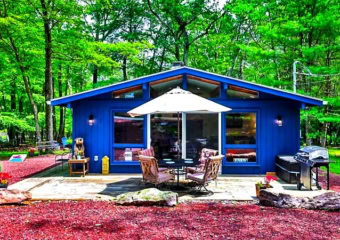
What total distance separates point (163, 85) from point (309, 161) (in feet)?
16.3

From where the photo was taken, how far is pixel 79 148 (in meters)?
8.67

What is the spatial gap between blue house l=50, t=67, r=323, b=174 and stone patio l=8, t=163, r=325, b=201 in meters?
0.68

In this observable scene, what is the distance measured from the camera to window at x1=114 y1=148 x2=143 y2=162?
9008mm

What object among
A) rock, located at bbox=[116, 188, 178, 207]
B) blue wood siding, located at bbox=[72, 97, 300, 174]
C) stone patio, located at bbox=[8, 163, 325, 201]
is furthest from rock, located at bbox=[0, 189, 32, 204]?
blue wood siding, located at bbox=[72, 97, 300, 174]

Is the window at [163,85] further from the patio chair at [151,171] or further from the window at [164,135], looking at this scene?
the patio chair at [151,171]

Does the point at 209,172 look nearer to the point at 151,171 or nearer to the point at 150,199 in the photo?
the point at 151,171

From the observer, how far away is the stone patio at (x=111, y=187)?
6148mm

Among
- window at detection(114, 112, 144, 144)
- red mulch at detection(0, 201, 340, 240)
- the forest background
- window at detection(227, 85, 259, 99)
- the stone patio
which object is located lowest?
red mulch at detection(0, 201, 340, 240)

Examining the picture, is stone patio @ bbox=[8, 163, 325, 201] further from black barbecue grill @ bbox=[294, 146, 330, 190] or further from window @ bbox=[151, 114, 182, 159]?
window @ bbox=[151, 114, 182, 159]

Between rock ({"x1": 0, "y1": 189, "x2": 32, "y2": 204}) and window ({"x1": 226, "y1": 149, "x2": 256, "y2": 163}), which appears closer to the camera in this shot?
rock ({"x1": 0, "y1": 189, "x2": 32, "y2": 204})

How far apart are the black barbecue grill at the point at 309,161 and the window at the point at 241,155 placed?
2.04 m

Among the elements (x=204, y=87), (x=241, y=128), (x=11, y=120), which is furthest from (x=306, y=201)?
(x=11, y=120)

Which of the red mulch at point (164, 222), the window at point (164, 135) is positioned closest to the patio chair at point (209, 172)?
the red mulch at point (164, 222)

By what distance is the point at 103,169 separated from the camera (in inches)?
349
